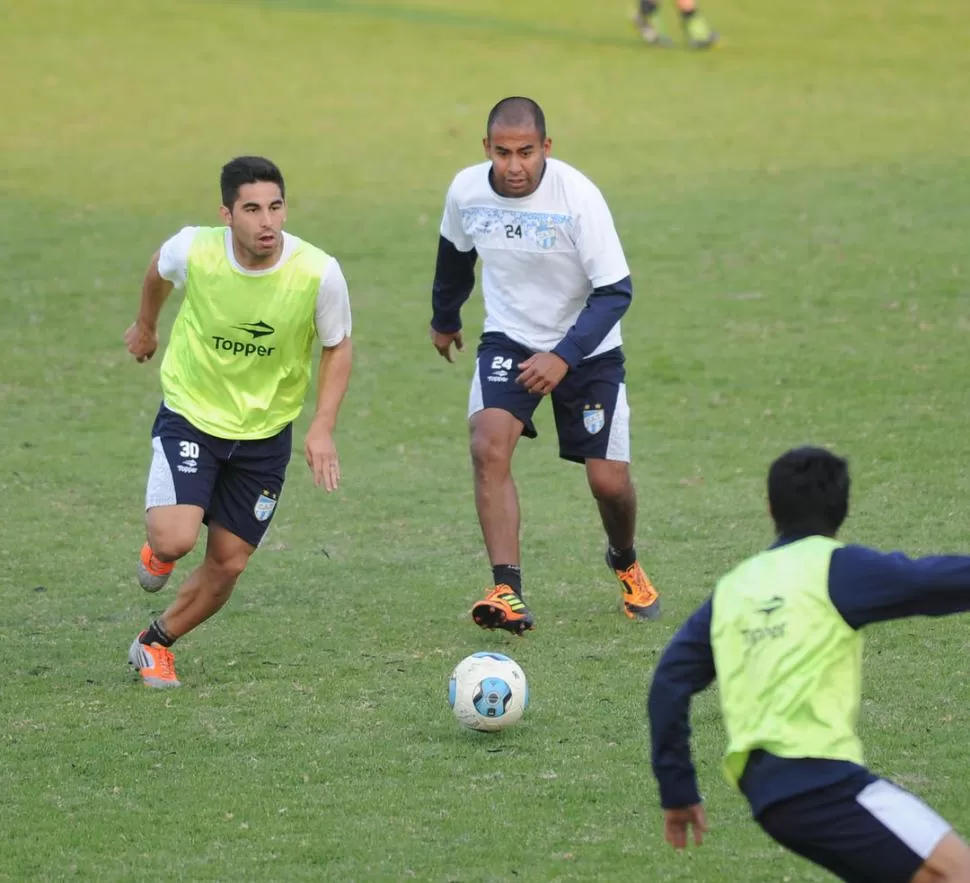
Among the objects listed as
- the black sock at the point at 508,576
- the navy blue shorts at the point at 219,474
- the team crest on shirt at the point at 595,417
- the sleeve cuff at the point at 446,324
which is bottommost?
the black sock at the point at 508,576

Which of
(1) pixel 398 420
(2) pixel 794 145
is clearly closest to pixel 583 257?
(1) pixel 398 420

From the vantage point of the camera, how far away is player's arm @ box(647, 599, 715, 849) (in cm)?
429

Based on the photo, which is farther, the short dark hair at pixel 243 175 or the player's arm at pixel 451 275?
the player's arm at pixel 451 275

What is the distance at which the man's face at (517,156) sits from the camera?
303 inches

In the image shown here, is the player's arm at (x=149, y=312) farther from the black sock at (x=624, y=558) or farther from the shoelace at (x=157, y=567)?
the black sock at (x=624, y=558)

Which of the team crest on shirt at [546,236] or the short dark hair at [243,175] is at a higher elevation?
the short dark hair at [243,175]

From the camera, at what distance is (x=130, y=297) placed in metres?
16.1

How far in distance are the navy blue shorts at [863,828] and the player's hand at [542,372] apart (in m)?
3.72

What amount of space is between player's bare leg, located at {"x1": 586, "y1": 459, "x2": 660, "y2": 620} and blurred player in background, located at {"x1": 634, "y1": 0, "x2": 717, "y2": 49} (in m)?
19.1

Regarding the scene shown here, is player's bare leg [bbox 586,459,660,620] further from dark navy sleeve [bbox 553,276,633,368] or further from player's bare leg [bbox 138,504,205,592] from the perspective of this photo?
player's bare leg [bbox 138,504,205,592]

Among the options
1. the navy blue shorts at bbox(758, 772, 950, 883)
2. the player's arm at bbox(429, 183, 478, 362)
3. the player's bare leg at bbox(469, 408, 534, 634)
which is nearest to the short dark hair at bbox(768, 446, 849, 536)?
the navy blue shorts at bbox(758, 772, 950, 883)

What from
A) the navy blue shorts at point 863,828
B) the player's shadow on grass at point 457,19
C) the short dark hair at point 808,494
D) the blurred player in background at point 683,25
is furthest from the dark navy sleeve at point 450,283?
the player's shadow on grass at point 457,19

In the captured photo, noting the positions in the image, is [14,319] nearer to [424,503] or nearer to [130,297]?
[130,297]

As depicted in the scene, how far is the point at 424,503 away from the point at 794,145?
11.8 m
